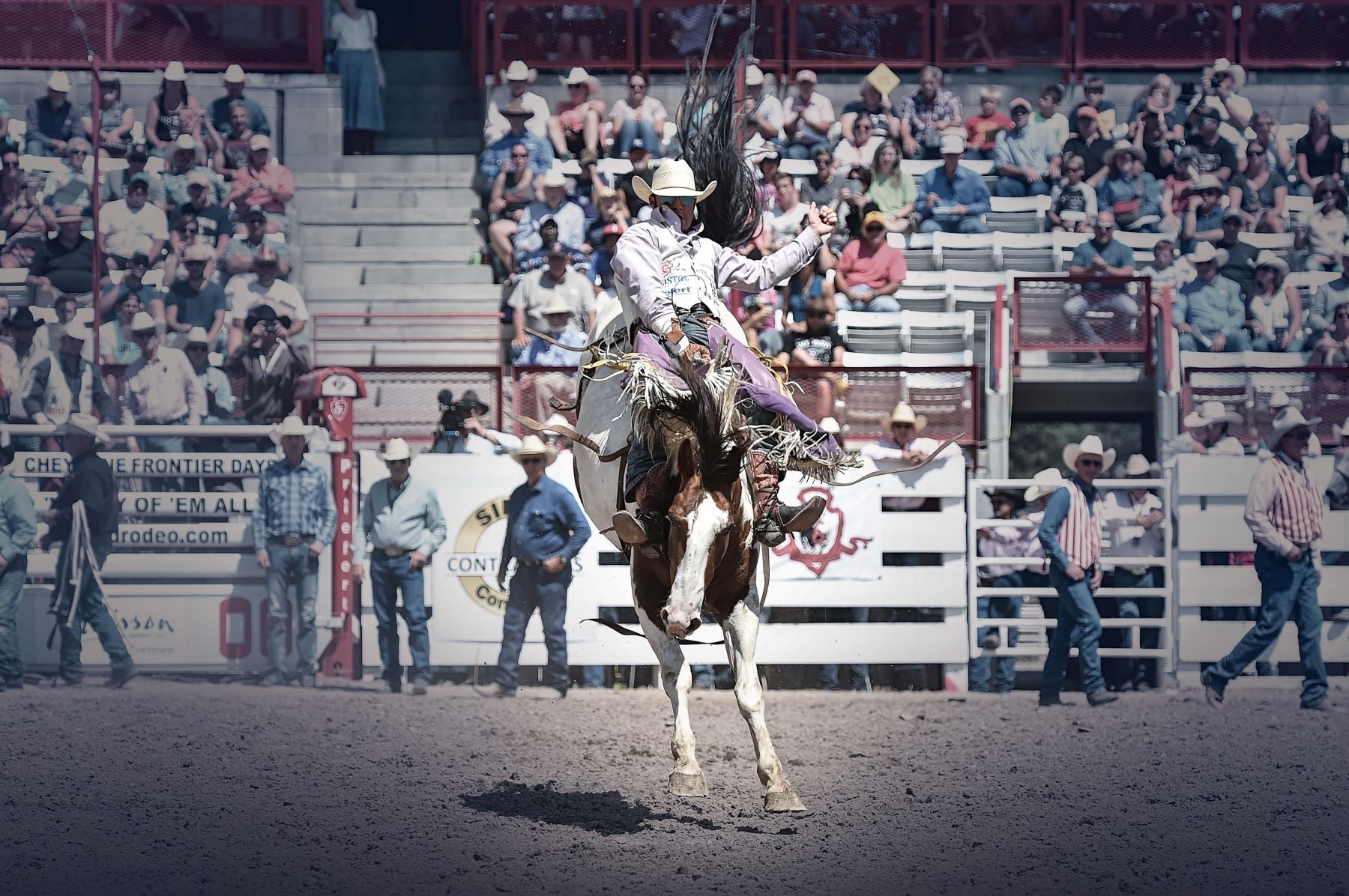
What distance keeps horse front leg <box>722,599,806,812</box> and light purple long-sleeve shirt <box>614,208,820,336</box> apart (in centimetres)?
121

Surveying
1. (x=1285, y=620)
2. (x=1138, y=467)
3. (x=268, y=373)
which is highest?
(x=268, y=373)

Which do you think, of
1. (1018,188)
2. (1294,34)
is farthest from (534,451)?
(1294,34)

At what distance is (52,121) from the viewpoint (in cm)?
1338

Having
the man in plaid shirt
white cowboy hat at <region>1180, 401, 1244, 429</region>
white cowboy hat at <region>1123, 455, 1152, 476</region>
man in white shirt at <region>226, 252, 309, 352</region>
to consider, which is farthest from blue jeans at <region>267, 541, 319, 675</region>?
white cowboy hat at <region>1180, 401, 1244, 429</region>

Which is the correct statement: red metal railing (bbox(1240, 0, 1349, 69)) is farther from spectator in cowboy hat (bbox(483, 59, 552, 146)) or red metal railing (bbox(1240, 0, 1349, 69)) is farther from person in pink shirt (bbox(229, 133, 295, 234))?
person in pink shirt (bbox(229, 133, 295, 234))

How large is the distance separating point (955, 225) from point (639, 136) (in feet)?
9.31

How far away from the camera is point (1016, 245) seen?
13289mm

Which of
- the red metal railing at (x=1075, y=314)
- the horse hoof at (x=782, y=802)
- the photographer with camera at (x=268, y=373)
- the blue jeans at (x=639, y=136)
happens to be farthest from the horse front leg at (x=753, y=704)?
the blue jeans at (x=639, y=136)

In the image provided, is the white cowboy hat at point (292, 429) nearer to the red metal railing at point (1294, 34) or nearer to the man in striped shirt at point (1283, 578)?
the man in striped shirt at point (1283, 578)

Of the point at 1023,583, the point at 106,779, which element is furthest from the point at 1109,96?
the point at 106,779

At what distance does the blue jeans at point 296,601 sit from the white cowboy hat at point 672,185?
4907 mm

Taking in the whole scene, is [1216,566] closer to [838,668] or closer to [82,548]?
[838,668]

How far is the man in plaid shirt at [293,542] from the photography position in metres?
10.5

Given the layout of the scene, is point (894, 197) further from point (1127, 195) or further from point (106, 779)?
point (106, 779)
